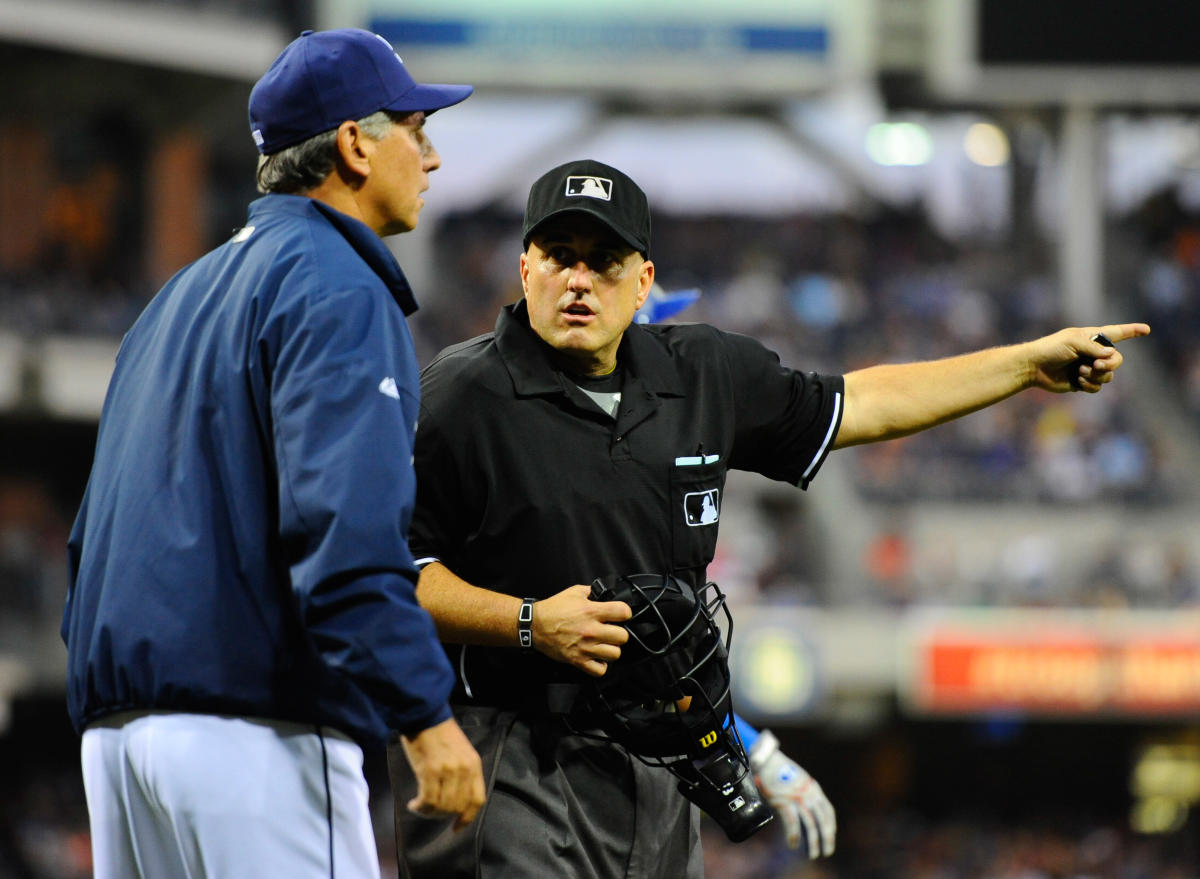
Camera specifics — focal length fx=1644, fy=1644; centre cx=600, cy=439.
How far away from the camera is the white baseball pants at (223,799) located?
8.20 feet

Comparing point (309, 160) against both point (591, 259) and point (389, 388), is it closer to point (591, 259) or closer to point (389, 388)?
point (389, 388)

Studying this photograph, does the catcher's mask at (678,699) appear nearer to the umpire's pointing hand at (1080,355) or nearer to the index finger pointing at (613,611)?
the index finger pointing at (613,611)

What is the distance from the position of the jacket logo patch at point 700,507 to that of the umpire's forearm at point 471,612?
17.0 inches

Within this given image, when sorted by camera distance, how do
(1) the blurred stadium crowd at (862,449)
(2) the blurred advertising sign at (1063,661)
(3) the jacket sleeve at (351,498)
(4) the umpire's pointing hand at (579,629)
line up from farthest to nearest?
(1) the blurred stadium crowd at (862,449)
(2) the blurred advertising sign at (1063,661)
(4) the umpire's pointing hand at (579,629)
(3) the jacket sleeve at (351,498)

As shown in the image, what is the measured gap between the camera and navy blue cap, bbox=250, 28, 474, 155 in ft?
8.96

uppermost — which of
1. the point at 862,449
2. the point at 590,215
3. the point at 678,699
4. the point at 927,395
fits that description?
the point at 590,215

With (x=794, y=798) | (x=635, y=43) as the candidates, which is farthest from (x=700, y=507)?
(x=635, y=43)

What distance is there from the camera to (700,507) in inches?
132

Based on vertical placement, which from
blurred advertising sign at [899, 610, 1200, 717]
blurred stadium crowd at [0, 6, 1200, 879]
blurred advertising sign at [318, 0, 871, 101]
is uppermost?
blurred advertising sign at [318, 0, 871, 101]

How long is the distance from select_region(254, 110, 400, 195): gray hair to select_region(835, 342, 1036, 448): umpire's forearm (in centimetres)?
132

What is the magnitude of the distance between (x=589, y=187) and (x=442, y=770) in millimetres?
1334

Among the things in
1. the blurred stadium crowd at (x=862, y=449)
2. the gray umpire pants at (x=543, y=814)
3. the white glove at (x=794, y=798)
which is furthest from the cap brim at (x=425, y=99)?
the blurred stadium crowd at (x=862, y=449)

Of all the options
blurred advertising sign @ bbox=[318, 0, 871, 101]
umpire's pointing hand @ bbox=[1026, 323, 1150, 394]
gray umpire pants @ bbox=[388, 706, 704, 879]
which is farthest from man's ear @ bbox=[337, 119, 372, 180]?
blurred advertising sign @ bbox=[318, 0, 871, 101]

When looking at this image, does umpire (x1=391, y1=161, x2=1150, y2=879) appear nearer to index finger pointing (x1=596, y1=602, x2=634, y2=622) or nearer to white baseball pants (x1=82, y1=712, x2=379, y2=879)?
index finger pointing (x1=596, y1=602, x2=634, y2=622)
